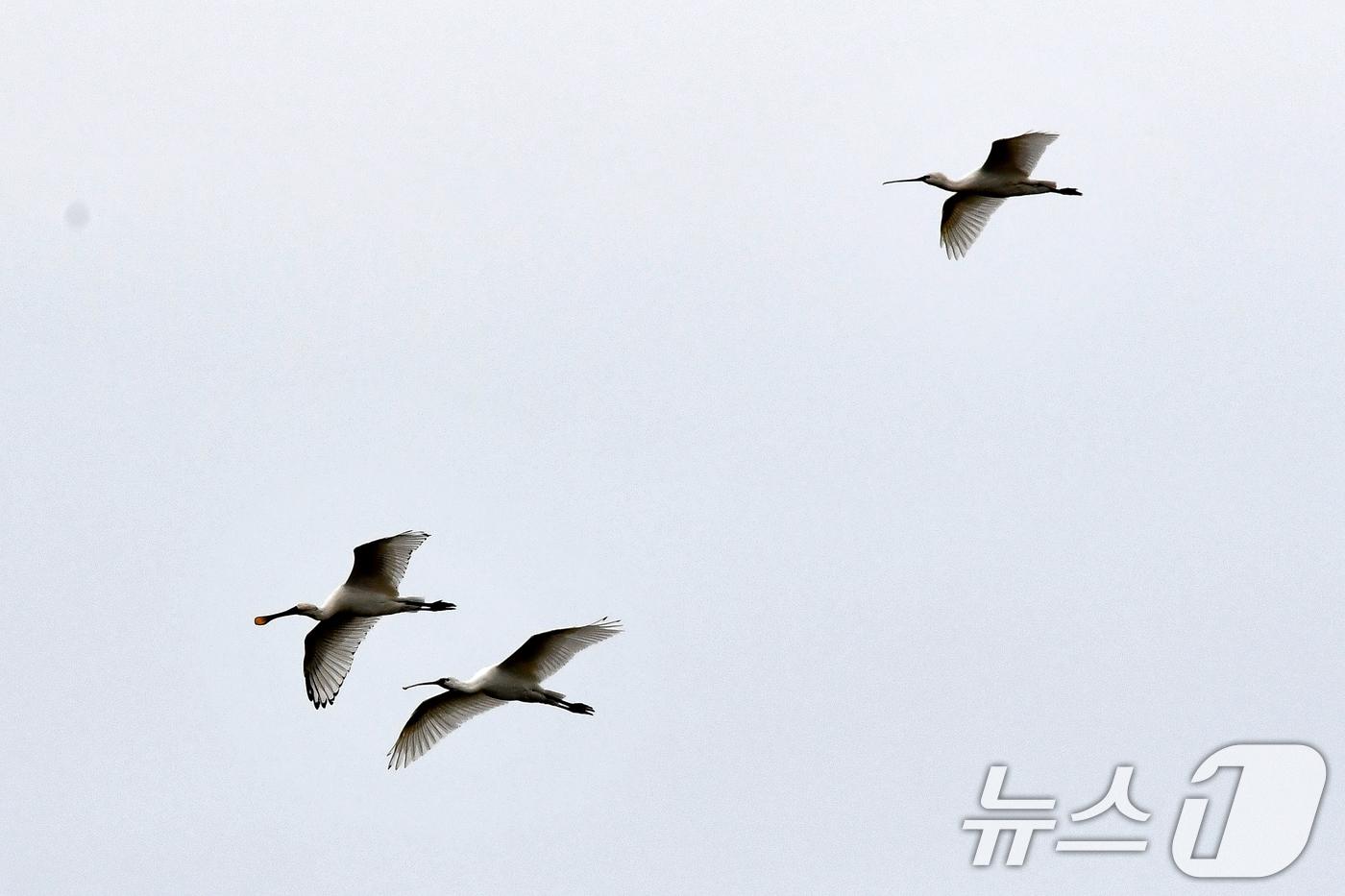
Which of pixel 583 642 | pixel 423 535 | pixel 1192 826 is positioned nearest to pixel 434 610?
pixel 423 535

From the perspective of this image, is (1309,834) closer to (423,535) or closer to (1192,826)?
(1192,826)

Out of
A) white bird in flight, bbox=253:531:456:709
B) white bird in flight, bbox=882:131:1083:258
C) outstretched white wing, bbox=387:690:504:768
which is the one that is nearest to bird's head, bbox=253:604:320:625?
white bird in flight, bbox=253:531:456:709

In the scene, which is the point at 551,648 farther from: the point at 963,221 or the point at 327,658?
the point at 963,221

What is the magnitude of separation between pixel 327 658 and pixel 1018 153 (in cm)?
1269

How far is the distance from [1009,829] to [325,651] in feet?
33.9

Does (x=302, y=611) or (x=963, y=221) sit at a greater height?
(x=963, y=221)

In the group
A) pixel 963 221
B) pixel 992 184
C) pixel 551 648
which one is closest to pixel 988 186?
pixel 992 184

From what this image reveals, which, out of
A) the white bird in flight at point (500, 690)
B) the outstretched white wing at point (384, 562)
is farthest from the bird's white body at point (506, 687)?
the outstretched white wing at point (384, 562)

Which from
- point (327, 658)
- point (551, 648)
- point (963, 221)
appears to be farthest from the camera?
point (963, 221)

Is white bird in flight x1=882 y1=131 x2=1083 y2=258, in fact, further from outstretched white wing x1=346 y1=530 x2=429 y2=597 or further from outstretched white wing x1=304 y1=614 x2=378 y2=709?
outstretched white wing x1=304 y1=614 x2=378 y2=709

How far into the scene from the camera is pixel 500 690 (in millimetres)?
28344

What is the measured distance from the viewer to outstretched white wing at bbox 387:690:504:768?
29.4m

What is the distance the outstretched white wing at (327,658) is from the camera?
31.5m

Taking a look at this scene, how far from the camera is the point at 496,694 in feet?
93.7
